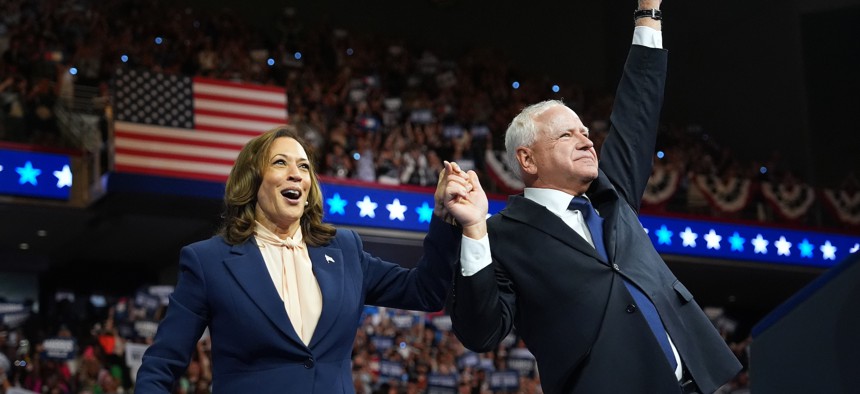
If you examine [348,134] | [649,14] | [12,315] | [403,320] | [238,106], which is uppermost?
[238,106]

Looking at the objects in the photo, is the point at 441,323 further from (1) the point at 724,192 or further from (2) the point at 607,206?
(2) the point at 607,206

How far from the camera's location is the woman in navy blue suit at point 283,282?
2.53 meters

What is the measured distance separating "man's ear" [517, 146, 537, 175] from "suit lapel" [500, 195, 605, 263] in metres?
0.07

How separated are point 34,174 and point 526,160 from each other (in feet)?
28.9

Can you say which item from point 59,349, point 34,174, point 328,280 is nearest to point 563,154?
point 328,280

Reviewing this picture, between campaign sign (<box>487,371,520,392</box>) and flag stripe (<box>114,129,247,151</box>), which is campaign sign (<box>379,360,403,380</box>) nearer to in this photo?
campaign sign (<box>487,371,520,392</box>)

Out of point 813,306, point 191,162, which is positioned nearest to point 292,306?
point 813,306

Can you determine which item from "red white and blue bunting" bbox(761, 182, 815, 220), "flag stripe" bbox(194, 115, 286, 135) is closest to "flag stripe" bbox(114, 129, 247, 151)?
"flag stripe" bbox(194, 115, 286, 135)

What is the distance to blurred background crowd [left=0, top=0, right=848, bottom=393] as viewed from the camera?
365 inches

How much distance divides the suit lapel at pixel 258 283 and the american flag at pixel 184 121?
821 cm

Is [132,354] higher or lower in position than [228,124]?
lower

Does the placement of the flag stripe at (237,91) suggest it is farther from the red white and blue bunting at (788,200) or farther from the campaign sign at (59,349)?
the red white and blue bunting at (788,200)

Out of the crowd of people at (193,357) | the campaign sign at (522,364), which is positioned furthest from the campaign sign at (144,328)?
the campaign sign at (522,364)

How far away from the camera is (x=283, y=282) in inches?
104
